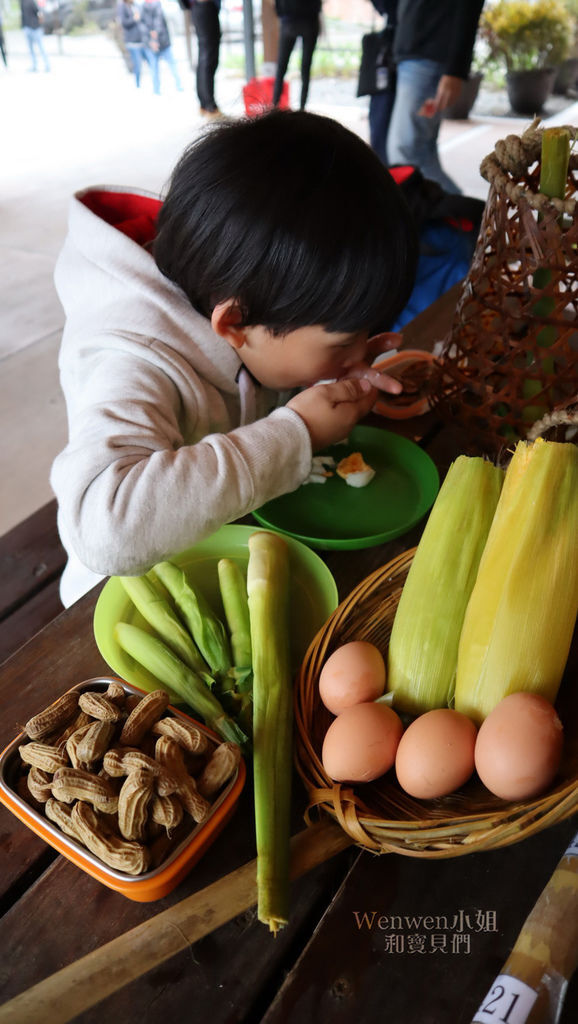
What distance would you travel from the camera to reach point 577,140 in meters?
0.89

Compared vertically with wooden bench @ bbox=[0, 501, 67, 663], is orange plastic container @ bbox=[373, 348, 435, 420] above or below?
above

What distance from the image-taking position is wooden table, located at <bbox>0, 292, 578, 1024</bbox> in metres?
0.56

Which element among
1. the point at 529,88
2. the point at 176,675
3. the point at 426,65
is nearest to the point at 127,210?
the point at 176,675

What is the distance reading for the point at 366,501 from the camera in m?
1.08

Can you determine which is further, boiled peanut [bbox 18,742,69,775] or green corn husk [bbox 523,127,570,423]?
green corn husk [bbox 523,127,570,423]

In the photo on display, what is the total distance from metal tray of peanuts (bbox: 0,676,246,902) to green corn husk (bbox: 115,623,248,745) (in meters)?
0.05

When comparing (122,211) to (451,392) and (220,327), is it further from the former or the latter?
(451,392)

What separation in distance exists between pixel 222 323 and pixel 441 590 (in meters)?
0.51

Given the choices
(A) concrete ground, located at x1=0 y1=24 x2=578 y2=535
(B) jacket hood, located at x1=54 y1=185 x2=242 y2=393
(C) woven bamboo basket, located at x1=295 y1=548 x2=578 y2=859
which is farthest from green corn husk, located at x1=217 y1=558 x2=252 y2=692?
(A) concrete ground, located at x1=0 y1=24 x2=578 y2=535

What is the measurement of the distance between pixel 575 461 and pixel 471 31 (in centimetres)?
303

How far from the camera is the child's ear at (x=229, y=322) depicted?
0.98 meters

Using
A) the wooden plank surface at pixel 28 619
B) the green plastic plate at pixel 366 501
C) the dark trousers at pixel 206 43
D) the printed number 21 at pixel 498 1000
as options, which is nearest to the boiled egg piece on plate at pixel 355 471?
the green plastic plate at pixel 366 501

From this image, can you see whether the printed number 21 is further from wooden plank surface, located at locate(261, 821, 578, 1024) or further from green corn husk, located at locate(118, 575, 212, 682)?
green corn husk, located at locate(118, 575, 212, 682)

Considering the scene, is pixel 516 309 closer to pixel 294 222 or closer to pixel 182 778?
pixel 294 222
